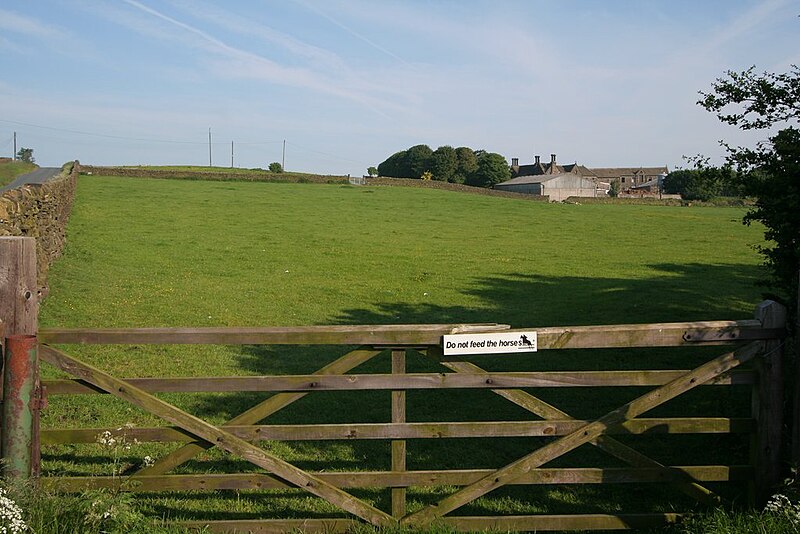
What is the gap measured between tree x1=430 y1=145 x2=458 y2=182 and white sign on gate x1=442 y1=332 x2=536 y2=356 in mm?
122125

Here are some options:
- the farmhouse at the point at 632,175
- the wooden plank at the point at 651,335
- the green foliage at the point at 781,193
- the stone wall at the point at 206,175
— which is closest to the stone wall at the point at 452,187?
the stone wall at the point at 206,175

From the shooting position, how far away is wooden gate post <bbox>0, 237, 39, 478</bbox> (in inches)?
178

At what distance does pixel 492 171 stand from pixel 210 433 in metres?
119

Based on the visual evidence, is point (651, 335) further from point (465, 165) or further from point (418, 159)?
point (418, 159)

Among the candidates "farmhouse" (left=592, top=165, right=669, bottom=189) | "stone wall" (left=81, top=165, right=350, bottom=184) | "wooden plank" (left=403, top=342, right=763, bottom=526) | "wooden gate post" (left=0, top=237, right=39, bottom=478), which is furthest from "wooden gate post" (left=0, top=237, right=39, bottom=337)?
"farmhouse" (left=592, top=165, right=669, bottom=189)

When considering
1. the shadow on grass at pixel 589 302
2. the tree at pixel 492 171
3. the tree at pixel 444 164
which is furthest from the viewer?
the tree at pixel 444 164

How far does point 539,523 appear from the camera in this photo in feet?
16.1

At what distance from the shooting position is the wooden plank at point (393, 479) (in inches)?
193

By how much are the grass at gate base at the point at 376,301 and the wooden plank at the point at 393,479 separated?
0.81 meters

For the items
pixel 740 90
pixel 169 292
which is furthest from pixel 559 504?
pixel 169 292

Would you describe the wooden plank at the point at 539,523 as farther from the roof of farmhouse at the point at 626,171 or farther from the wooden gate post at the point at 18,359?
the roof of farmhouse at the point at 626,171

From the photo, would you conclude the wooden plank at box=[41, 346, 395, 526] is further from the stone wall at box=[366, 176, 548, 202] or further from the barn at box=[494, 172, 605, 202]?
the barn at box=[494, 172, 605, 202]

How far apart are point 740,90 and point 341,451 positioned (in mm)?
5941

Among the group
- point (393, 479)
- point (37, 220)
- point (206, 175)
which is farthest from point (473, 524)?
point (206, 175)
